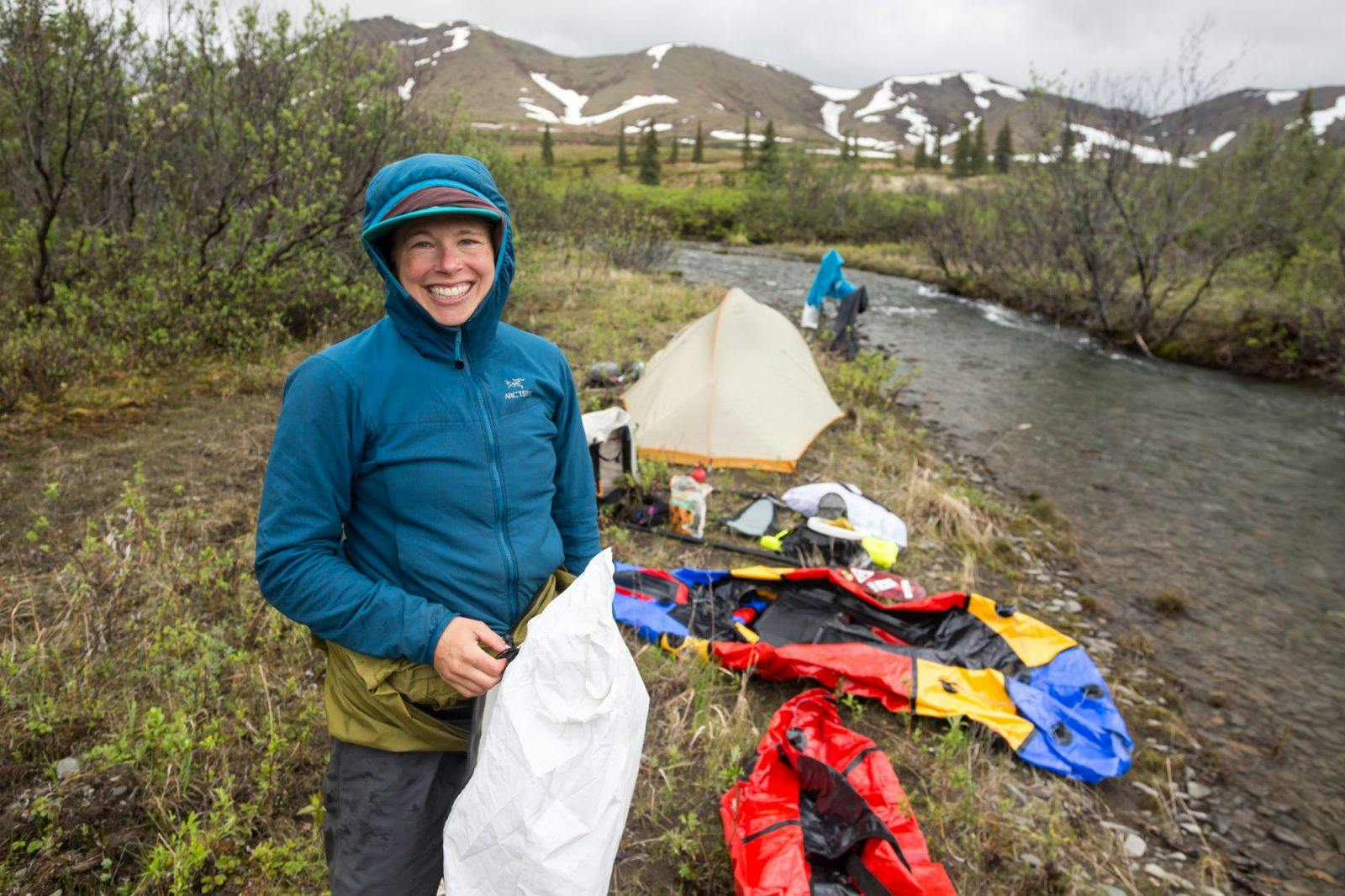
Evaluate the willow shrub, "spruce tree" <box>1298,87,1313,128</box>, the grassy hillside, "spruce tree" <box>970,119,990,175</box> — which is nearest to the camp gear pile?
the grassy hillside

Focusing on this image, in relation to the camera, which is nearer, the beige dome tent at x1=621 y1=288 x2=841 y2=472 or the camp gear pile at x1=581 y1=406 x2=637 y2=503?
the camp gear pile at x1=581 y1=406 x2=637 y2=503

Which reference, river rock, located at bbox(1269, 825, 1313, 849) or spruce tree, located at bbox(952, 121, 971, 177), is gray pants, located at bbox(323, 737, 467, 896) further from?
spruce tree, located at bbox(952, 121, 971, 177)

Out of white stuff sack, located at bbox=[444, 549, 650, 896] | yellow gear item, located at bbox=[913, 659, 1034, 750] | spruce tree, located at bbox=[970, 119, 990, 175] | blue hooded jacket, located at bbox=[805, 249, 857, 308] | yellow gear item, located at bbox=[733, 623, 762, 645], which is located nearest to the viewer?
white stuff sack, located at bbox=[444, 549, 650, 896]

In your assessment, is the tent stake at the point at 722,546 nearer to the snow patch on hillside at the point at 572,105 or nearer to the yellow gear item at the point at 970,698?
the yellow gear item at the point at 970,698

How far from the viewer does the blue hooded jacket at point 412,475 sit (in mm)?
A: 1396

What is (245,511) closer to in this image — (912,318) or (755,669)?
(755,669)

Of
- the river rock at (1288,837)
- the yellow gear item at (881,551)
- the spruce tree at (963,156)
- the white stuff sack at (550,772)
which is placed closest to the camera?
the white stuff sack at (550,772)

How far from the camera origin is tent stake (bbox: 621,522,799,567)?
16.9ft

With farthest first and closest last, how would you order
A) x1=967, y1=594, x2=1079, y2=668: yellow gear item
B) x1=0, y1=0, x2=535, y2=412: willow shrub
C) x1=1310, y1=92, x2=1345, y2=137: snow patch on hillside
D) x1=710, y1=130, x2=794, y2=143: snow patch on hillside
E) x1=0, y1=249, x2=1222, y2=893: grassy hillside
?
x1=710, y1=130, x2=794, y2=143: snow patch on hillside, x1=1310, y1=92, x2=1345, y2=137: snow patch on hillside, x1=0, y1=0, x2=535, y2=412: willow shrub, x1=967, y1=594, x2=1079, y2=668: yellow gear item, x1=0, y1=249, x2=1222, y2=893: grassy hillside

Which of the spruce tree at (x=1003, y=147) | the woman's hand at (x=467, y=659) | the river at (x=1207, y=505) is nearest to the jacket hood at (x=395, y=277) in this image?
the woman's hand at (x=467, y=659)

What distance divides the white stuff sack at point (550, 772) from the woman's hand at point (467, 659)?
0.12 ft

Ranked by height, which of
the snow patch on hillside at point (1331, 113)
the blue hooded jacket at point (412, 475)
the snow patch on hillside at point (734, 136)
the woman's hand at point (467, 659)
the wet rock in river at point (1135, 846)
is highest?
the snow patch on hillside at point (1331, 113)

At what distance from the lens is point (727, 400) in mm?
6887

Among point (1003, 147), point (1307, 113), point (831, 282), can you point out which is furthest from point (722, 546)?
point (1003, 147)
